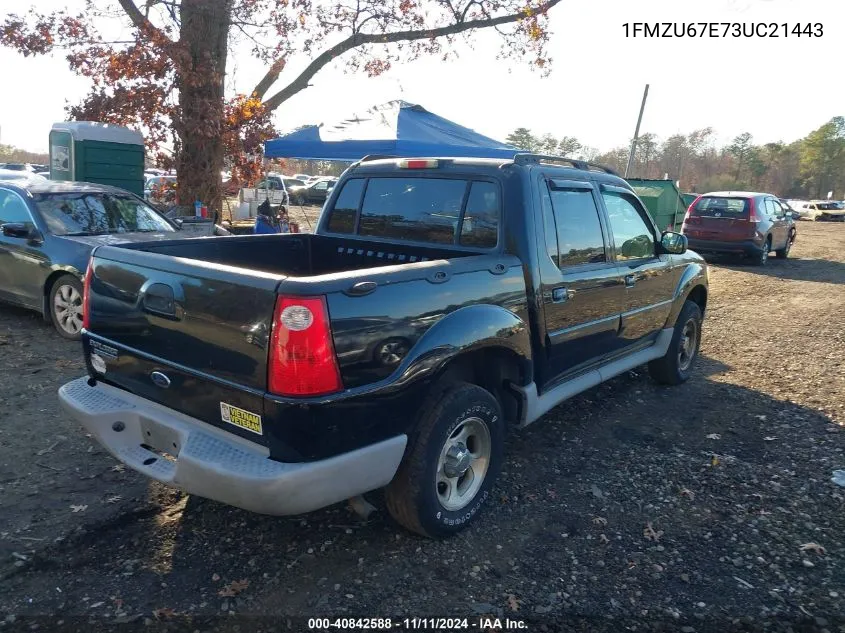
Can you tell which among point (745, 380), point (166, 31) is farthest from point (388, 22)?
point (745, 380)

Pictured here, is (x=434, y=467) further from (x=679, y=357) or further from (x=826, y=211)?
(x=826, y=211)

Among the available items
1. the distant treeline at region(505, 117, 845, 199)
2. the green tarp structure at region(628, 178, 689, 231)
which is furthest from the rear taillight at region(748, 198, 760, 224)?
the distant treeline at region(505, 117, 845, 199)

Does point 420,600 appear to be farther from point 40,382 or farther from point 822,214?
point 822,214

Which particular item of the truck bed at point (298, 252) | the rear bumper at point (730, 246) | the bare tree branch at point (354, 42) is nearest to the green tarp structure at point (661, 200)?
the rear bumper at point (730, 246)

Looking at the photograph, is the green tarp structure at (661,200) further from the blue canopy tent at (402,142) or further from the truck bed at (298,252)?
the truck bed at (298,252)

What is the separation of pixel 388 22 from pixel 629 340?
460 inches

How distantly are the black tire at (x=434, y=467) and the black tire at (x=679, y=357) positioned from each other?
2941 mm

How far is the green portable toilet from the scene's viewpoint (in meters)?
11.0

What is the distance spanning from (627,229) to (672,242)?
64 cm

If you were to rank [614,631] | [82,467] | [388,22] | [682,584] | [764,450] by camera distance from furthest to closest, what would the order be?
[388,22] → [764,450] → [82,467] → [682,584] → [614,631]

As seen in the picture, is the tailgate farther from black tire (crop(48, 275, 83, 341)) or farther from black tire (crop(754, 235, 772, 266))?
black tire (crop(754, 235, 772, 266))

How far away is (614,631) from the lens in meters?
2.63

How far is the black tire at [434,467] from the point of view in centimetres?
296

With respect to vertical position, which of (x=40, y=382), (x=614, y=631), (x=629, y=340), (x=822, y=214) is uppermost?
(x=822, y=214)
